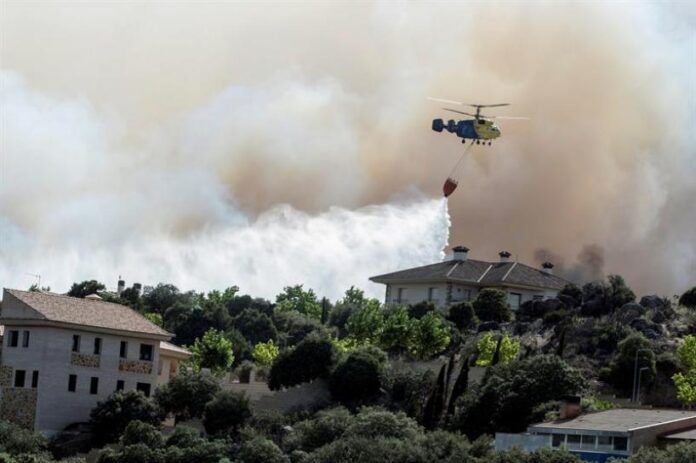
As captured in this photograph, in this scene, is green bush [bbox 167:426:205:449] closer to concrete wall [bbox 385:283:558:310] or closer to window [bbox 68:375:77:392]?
window [bbox 68:375:77:392]

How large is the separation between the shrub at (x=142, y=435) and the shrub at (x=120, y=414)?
3.35m

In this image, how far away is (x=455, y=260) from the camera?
418 feet

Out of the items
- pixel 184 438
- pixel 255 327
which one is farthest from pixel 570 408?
pixel 255 327

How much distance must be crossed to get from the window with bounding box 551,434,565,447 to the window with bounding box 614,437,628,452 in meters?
2.71

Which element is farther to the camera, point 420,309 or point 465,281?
point 465,281

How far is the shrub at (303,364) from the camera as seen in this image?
9094 cm

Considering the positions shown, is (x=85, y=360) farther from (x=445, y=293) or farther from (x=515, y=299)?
(x=515, y=299)

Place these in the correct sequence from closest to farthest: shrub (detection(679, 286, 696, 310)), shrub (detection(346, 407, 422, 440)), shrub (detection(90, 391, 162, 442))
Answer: shrub (detection(346, 407, 422, 440))
shrub (detection(90, 391, 162, 442))
shrub (detection(679, 286, 696, 310))

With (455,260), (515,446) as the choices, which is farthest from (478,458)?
(455,260)

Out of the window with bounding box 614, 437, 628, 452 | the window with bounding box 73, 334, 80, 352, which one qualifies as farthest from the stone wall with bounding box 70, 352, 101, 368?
the window with bounding box 614, 437, 628, 452

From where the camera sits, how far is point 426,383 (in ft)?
287

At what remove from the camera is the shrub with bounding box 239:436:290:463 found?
77562 millimetres

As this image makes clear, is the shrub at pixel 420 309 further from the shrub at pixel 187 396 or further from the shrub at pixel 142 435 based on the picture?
the shrub at pixel 142 435

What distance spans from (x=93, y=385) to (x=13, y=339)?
185 inches
